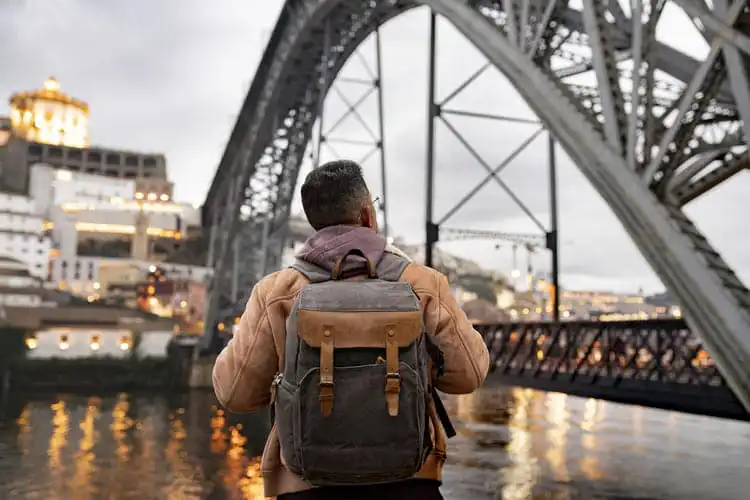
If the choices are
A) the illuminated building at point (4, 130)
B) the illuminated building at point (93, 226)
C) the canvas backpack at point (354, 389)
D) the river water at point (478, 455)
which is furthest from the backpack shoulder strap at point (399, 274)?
the illuminated building at point (4, 130)

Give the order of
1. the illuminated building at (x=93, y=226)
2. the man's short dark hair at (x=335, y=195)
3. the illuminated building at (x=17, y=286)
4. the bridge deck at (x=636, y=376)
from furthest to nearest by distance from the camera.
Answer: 1. the illuminated building at (x=93, y=226)
2. the illuminated building at (x=17, y=286)
3. the bridge deck at (x=636, y=376)
4. the man's short dark hair at (x=335, y=195)

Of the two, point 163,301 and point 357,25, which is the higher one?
point 357,25

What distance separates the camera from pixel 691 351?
32.7 ft

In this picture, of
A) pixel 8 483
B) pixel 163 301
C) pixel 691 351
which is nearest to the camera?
pixel 691 351

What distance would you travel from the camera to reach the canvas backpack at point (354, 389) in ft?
5.61

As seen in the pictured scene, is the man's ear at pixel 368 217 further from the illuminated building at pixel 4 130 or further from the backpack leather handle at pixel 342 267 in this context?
the illuminated building at pixel 4 130

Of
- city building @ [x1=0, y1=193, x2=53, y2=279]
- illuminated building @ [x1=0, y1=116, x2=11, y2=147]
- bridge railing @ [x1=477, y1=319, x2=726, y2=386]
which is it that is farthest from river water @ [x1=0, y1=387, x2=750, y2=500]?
illuminated building @ [x1=0, y1=116, x2=11, y2=147]

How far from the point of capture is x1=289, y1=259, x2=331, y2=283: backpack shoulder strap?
1928 millimetres

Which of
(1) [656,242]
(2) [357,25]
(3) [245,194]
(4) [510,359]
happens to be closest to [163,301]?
(3) [245,194]

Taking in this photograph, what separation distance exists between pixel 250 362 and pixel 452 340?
59 cm

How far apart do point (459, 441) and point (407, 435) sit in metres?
16.0

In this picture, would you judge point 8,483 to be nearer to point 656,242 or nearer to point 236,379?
point 656,242

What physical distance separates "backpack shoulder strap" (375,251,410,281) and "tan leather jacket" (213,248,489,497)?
0.03 metres

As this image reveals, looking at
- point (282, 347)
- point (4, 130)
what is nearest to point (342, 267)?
point (282, 347)
